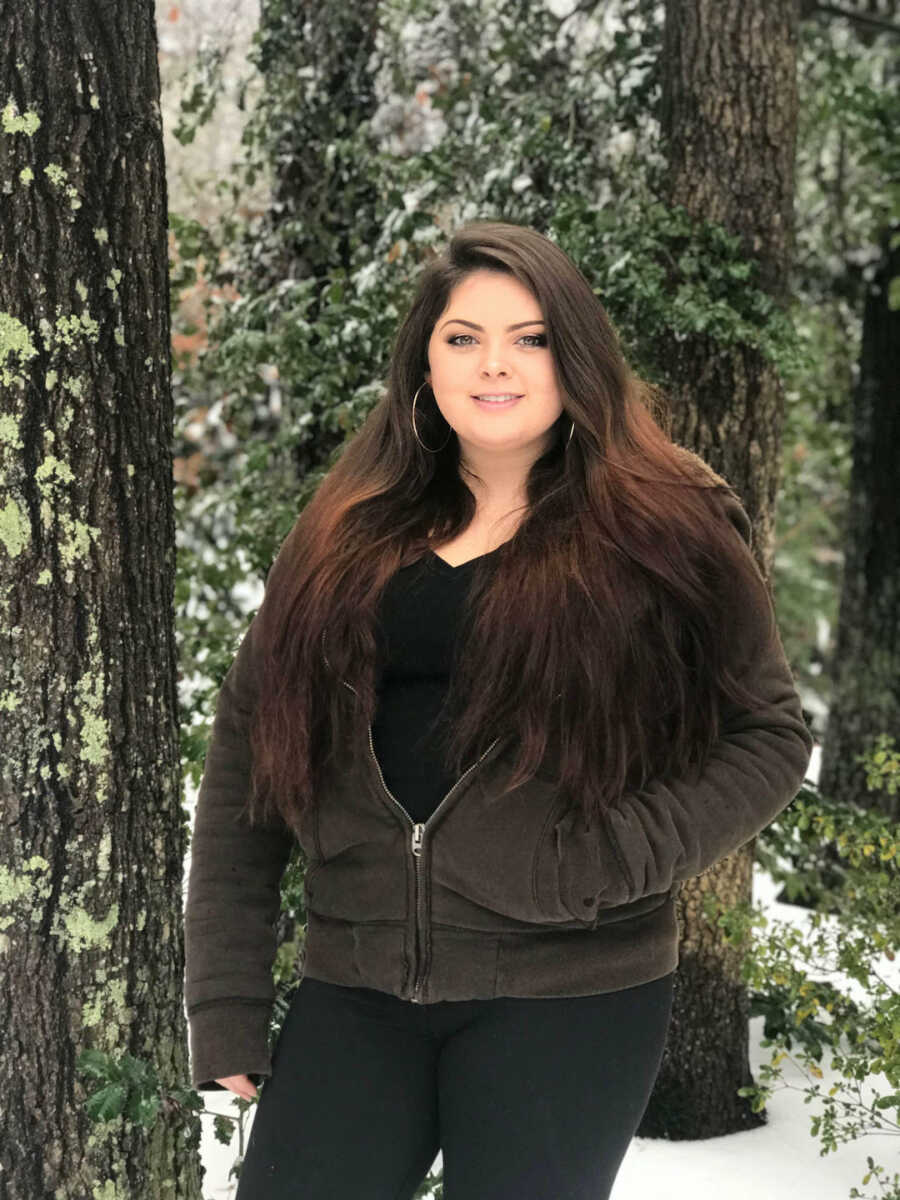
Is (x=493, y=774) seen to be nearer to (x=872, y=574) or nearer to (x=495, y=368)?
(x=495, y=368)

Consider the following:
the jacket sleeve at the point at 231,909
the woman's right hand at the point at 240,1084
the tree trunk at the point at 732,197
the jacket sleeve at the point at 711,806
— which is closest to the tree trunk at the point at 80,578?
the jacket sleeve at the point at 231,909

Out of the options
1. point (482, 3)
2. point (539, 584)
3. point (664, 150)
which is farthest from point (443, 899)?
point (482, 3)

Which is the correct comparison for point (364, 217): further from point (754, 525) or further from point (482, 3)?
point (754, 525)

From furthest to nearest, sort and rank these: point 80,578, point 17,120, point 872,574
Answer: point 872,574, point 80,578, point 17,120

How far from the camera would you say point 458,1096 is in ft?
6.61

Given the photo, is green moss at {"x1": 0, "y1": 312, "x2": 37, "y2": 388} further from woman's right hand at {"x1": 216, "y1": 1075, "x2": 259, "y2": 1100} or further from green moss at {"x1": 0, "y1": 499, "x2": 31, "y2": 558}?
woman's right hand at {"x1": 216, "y1": 1075, "x2": 259, "y2": 1100}

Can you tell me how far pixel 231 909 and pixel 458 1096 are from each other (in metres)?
0.45

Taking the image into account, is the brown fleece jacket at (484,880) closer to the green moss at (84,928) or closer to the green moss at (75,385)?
the green moss at (84,928)

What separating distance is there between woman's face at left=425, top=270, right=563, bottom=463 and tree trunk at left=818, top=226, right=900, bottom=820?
4.45 meters

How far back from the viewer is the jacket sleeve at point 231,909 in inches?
85.0

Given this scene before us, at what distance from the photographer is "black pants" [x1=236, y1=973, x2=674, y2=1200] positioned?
1989mm

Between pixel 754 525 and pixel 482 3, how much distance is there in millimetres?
2115

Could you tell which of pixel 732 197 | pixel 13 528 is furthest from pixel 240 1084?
pixel 732 197

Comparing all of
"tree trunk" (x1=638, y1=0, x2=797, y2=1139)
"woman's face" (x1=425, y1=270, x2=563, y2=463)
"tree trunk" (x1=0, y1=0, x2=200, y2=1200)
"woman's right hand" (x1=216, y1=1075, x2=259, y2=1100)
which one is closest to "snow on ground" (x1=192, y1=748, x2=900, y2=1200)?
"tree trunk" (x1=638, y1=0, x2=797, y2=1139)
